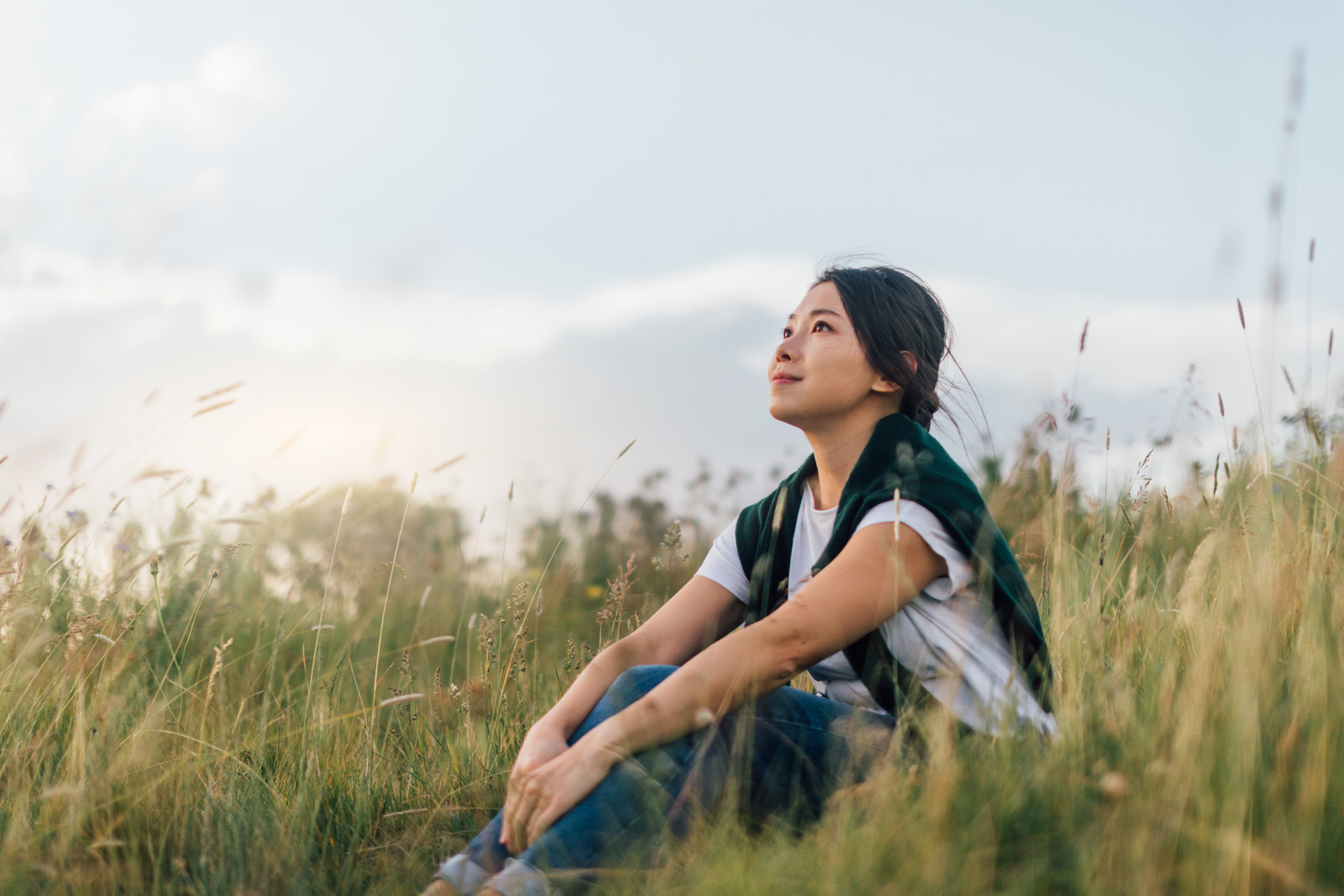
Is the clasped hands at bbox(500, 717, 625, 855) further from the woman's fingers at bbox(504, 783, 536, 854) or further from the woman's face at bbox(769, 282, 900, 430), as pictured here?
the woman's face at bbox(769, 282, 900, 430)

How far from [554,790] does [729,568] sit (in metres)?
0.91

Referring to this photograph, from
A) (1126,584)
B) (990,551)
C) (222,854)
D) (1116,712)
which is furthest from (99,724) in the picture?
(1126,584)

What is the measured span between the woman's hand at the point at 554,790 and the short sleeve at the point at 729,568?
A: 30.6 inches

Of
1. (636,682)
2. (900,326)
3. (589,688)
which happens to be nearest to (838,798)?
(636,682)

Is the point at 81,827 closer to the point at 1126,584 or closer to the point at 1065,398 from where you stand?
the point at 1065,398

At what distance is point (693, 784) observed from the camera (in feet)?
6.58

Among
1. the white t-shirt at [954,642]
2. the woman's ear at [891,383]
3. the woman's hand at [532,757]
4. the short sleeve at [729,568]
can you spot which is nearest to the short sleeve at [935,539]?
the white t-shirt at [954,642]

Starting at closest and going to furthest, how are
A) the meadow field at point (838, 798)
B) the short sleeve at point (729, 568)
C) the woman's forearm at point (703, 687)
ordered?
the meadow field at point (838, 798), the woman's forearm at point (703, 687), the short sleeve at point (729, 568)

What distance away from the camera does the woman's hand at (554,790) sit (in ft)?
6.55

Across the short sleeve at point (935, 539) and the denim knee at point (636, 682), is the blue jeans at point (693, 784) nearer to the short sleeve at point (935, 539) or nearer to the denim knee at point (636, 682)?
the denim knee at point (636, 682)

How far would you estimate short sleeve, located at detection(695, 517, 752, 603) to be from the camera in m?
2.73

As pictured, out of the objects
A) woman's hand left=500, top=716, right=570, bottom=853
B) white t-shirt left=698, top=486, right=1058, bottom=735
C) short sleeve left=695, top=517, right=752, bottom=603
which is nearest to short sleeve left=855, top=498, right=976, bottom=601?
white t-shirt left=698, top=486, right=1058, bottom=735

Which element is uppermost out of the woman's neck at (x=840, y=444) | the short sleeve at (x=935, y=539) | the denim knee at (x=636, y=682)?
the woman's neck at (x=840, y=444)

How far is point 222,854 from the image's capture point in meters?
2.19
